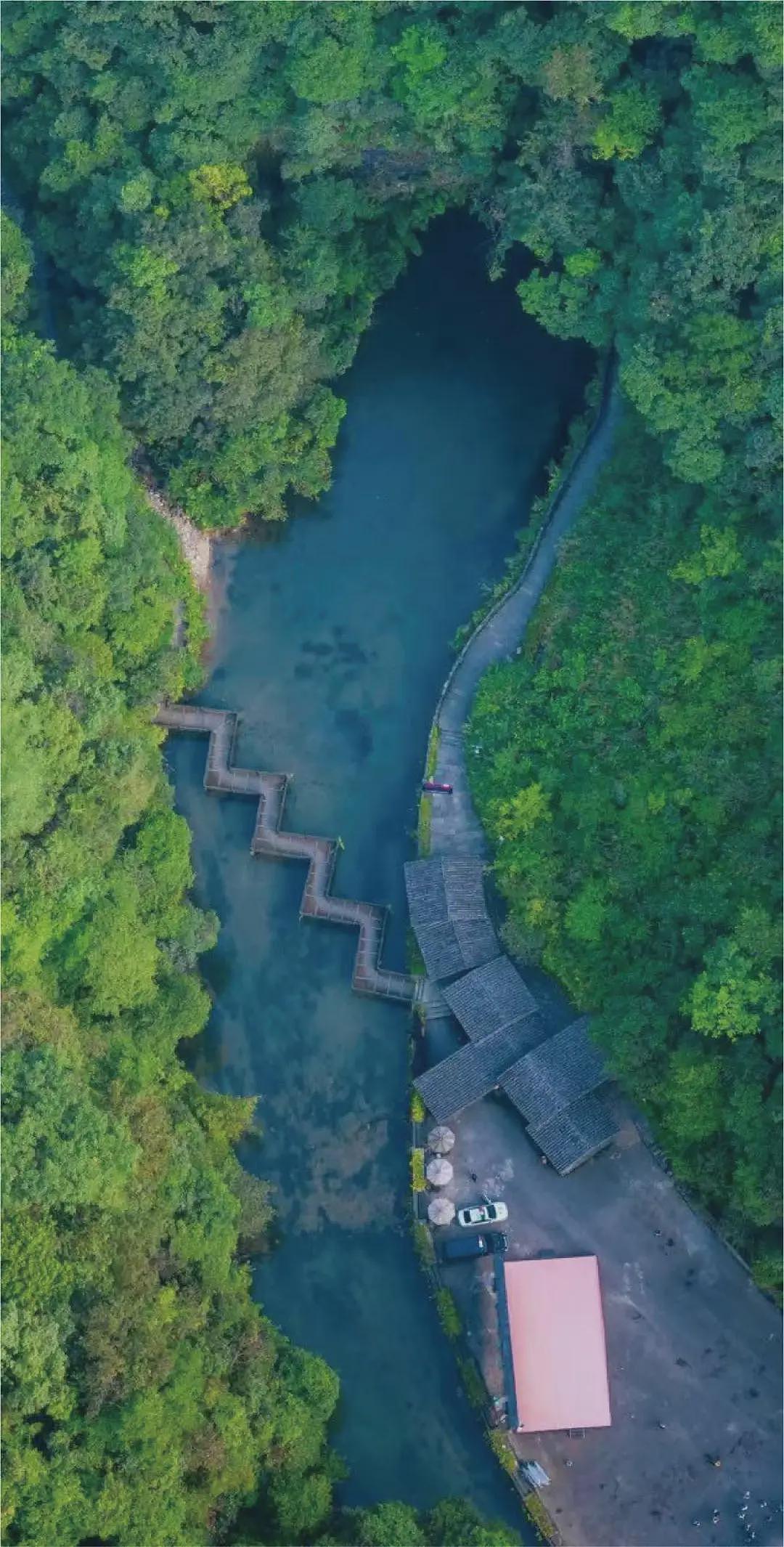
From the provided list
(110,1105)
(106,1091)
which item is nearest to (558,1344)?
(110,1105)

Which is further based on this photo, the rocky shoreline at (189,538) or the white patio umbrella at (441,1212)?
the rocky shoreline at (189,538)

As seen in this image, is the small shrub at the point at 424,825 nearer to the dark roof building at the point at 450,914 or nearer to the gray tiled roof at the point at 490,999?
the dark roof building at the point at 450,914

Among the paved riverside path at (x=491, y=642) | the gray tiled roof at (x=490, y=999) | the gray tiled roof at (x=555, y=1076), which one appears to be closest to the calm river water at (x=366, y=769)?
the paved riverside path at (x=491, y=642)

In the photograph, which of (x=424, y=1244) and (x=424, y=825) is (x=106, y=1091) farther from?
(x=424, y=825)

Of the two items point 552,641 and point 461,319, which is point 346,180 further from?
point 552,641

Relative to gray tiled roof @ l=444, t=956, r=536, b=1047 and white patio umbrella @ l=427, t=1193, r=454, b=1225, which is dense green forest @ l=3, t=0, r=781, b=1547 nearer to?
gray tiled roof @ l=444, t=956, r=536, b=1047

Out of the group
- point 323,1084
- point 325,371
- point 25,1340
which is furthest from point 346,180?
point 25,1340
